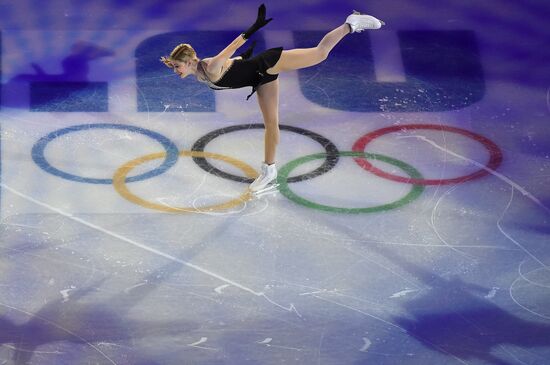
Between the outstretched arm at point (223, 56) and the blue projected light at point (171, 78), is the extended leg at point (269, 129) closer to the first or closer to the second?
the outstretched arm at point (223, 56)

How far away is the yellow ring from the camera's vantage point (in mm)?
8891

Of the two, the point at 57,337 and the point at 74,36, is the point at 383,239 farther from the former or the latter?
the point at 74,36

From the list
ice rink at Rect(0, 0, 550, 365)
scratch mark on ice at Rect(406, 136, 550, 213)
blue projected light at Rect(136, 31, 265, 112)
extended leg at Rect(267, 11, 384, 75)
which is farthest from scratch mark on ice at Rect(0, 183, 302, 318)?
scratch mark on ice at Rect(406, 136, 550, 213)

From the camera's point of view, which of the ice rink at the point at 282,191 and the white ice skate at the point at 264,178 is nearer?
the ice rink at the point at 282,191

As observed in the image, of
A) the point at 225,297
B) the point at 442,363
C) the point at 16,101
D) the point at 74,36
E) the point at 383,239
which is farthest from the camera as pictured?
the point at 74,36

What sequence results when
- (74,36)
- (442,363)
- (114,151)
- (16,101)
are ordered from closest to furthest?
(442,363) < (114,151) < (16,101) < (74,36)

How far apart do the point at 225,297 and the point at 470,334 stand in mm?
1570

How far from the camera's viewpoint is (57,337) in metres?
7.26

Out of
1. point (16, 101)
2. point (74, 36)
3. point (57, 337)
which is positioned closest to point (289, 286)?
point (57, 337)

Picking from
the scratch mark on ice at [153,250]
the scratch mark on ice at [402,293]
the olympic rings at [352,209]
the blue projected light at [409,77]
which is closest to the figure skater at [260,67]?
the olympic rings at [352,209]

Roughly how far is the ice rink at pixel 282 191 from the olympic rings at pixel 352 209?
0.07ft

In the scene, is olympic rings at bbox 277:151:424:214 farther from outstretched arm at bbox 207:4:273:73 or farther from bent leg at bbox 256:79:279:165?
outstretched arm at bbox 207:4:273:73

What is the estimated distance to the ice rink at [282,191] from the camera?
7.44 metres

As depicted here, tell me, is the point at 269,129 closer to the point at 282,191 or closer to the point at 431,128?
the point at 282,191
